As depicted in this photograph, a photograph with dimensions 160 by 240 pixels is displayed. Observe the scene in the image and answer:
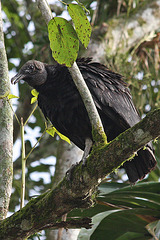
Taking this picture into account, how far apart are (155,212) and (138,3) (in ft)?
10.4

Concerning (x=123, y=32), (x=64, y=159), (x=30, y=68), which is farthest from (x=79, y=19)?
(x=123, y=32)

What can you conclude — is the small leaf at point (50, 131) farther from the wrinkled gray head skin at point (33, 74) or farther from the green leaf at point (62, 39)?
the green leaf at point (62, 39)

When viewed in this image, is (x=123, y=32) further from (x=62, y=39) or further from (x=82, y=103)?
(x=62, y=39)

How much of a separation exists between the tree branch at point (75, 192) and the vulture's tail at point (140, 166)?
2.63 ft

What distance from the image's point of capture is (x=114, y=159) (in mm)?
1964

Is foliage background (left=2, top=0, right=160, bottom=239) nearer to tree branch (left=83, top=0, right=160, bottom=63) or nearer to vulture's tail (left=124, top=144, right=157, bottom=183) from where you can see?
tree branch (left=83, top=0, right=160, bottom=63)

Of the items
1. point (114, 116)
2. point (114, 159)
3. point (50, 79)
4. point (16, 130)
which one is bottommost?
point (114, 159)

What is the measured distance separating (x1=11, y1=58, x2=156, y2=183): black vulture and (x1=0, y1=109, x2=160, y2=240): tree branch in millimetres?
682

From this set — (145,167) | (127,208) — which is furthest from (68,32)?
(127,208)

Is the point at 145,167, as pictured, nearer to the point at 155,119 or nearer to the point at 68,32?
the point at 155,119

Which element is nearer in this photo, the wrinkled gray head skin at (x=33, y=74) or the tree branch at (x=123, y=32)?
the wrinkled gray head skin at (x=33, y=74)

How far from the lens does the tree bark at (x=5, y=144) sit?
92.2 inches

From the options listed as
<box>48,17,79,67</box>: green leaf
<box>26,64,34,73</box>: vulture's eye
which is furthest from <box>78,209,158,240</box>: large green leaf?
<box>48,17,79,67</box>: green leaf

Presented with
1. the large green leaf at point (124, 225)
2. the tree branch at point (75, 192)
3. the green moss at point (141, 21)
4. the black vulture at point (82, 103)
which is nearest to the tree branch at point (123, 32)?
the green moss at point (141, 21)
